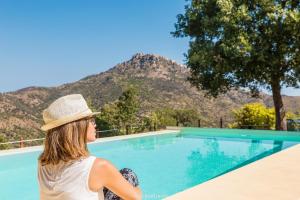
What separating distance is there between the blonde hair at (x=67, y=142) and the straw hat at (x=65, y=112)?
3 cm

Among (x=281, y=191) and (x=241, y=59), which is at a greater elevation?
(x=241, y=59)

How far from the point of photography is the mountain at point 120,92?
38.4m

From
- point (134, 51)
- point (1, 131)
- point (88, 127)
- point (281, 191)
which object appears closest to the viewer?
point (88, 127)

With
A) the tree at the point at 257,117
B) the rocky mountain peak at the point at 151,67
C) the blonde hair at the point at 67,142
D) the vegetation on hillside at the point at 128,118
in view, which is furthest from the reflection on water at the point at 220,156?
the rocky mountain peak at the point at 151,67

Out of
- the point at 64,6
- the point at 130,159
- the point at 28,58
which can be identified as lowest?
the point at 130,159

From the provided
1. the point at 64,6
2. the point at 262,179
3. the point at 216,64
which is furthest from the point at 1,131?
the point at 262,179

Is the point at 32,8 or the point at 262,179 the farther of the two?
the point at 32,8

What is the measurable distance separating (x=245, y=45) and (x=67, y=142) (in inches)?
569

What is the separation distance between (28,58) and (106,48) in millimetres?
12162

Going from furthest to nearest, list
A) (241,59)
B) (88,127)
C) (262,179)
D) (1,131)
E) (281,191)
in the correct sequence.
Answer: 1. (1,131)
2. (241,59)
3. (262,179)
4. (281,191)
5. (88,127)

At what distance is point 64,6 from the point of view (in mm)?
44625

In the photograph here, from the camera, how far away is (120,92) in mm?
47656

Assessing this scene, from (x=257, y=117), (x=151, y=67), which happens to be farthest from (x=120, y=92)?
(x=257, y=117)

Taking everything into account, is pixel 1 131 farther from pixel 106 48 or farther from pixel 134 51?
pixel 134 51
